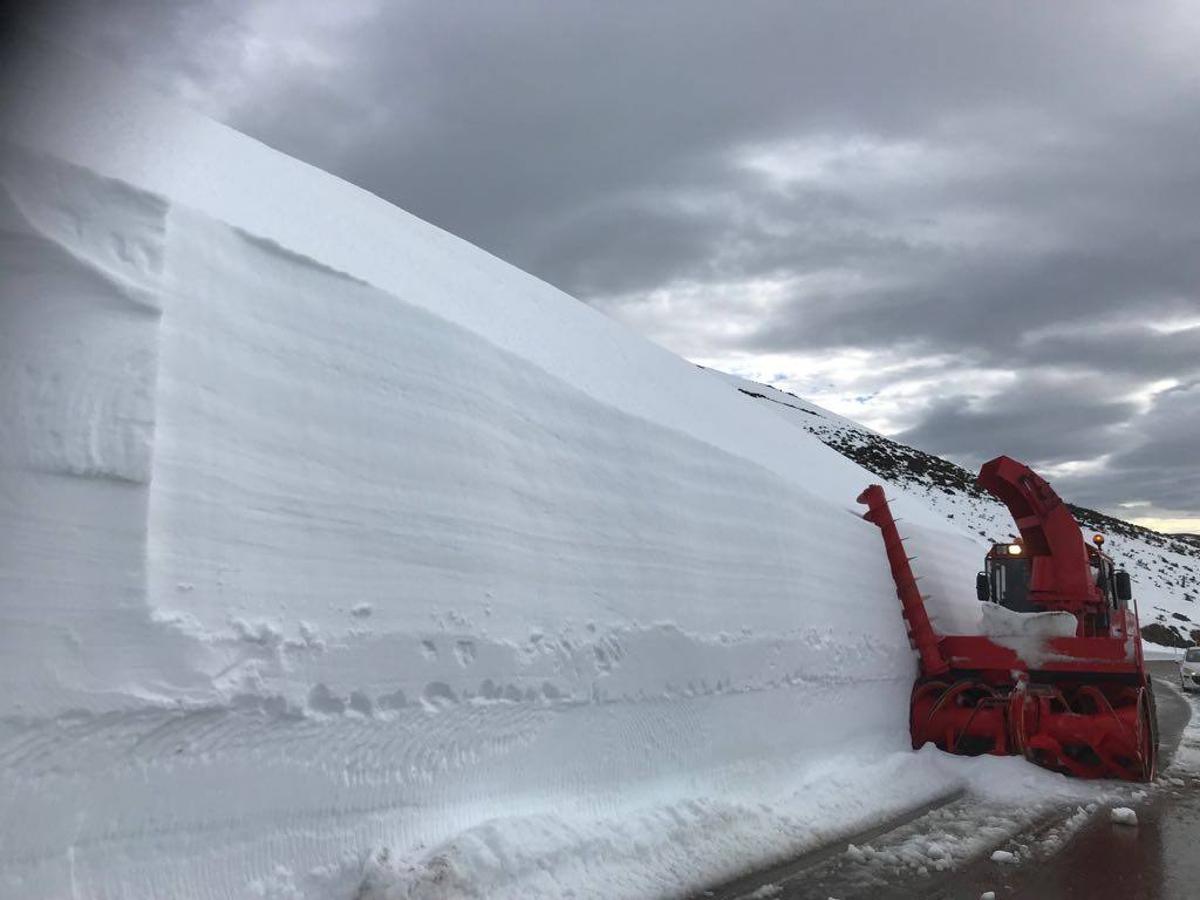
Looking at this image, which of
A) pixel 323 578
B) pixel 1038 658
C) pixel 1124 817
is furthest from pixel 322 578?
pixel 1038 658

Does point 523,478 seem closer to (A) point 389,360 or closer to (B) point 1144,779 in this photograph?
(A) point 389,360

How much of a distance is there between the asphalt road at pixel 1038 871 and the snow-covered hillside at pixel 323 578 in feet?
1.06

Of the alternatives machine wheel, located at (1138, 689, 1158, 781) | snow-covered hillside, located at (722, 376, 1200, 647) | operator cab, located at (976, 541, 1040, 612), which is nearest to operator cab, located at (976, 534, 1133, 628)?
operator cab, located at (976, 541, 1040, 612)

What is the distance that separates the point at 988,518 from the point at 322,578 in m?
60.8

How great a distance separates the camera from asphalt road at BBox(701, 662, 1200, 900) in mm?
5887

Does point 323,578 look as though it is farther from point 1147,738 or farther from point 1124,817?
point 1147,738

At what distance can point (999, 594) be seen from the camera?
38.9 feet

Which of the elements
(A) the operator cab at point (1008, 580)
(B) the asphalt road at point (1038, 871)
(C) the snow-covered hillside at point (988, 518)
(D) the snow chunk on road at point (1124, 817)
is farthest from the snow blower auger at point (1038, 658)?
(C) the snow-covered hillside at point (988, 518)

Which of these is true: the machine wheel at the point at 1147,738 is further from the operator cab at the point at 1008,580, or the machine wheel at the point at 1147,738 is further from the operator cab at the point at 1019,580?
the operator cab at the point at 1008,580

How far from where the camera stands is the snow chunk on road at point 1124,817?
7872 mm

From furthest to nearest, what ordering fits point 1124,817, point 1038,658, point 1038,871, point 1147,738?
1. point 1038,658
2. point 1147,738
3. point 1124,817
4. point 1038,871

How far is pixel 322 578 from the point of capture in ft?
16.8

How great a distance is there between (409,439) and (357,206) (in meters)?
3.43

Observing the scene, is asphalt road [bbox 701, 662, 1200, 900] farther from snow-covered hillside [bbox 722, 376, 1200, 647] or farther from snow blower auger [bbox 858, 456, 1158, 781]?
snow-covered hillside [bbox 722, 376, 1200, 647]
